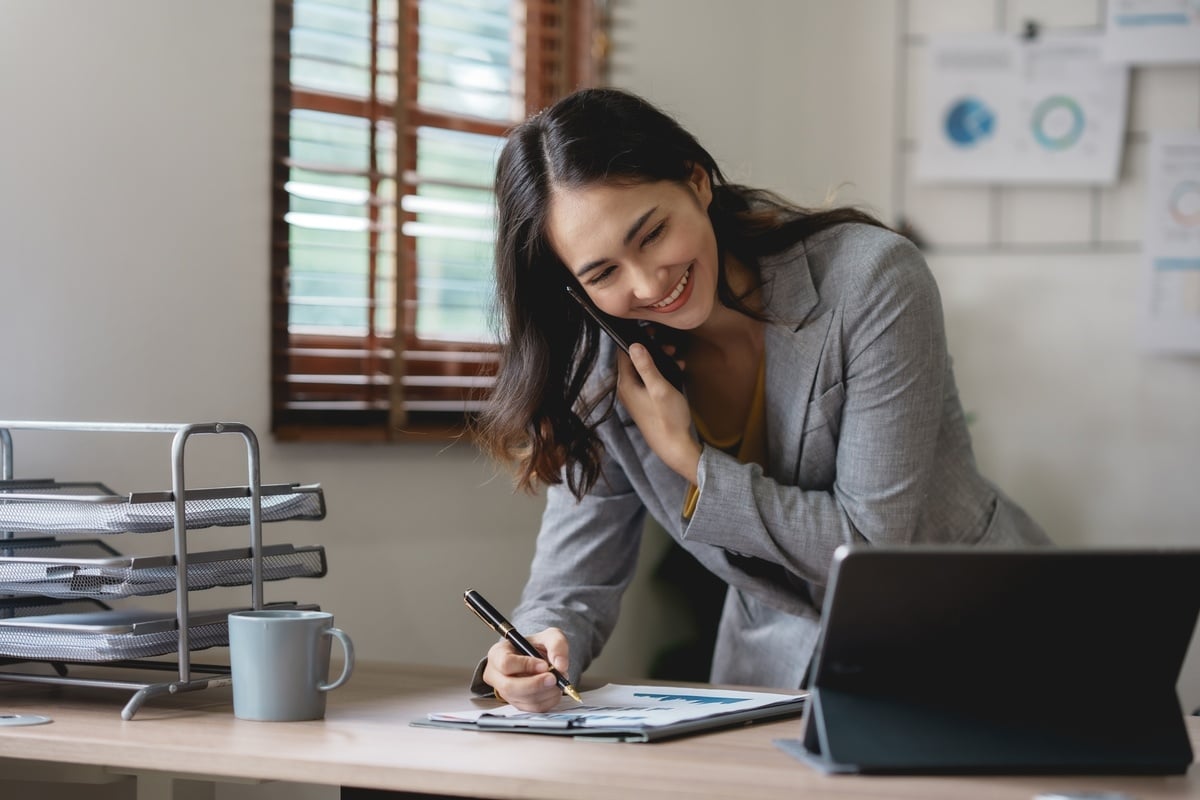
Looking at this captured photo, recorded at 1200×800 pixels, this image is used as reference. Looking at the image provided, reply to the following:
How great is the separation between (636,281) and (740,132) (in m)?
1.55

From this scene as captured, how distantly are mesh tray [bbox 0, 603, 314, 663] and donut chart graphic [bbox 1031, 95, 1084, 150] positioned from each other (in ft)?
6.62

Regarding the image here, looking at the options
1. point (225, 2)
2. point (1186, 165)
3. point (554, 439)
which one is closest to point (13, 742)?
point (554, 439)

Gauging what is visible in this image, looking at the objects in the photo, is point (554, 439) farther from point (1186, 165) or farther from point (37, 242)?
point (1186, 165)

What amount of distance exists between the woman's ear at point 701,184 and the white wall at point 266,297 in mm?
706

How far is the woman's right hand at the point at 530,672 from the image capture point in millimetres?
1186

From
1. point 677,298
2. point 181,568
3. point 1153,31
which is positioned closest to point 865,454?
point 677,298

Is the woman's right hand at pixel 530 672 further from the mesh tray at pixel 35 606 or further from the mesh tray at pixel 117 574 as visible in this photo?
the mesh tray at pixel 35 606

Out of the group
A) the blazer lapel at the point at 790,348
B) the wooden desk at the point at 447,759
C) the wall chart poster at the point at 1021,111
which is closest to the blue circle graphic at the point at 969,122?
the wall chart poster at the point at 1021,111

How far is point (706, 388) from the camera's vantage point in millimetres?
1686

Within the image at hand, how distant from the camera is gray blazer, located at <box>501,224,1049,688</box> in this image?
140 centimetres

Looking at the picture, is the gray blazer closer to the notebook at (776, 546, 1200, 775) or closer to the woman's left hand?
the woman's left hand

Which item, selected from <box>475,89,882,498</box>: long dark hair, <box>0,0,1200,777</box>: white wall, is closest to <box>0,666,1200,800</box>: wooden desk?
<box>475,89,882,498</box>: long dark hair

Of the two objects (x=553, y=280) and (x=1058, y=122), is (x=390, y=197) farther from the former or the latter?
(x=1058, y=122)

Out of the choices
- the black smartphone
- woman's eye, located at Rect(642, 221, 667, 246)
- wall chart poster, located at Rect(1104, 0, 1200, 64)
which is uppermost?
wall chart poster, located at Rect(1104, 0, 1200, 64)
